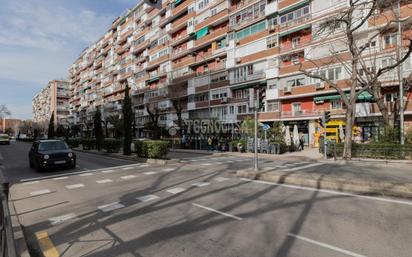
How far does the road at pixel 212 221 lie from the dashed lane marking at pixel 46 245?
2cm

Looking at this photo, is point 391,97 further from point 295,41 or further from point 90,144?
point 90,144

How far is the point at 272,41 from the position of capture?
3500cm

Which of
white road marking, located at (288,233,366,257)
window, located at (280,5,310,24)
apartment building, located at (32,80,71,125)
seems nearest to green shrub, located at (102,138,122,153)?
white road marking, located at (288,233,366,257)

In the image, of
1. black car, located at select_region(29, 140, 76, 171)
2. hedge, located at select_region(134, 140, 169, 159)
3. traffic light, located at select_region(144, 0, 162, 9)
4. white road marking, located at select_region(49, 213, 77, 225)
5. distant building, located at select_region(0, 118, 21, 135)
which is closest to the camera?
white road marking, located at select_region(49, 213, 77, 225)

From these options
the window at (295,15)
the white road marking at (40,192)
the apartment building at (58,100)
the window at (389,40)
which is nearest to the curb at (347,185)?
the white road marking at (40,192)

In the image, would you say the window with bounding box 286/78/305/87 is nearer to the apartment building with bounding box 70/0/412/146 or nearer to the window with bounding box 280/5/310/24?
the apartment building with bounding box 70/0/412/146

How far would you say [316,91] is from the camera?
30719mm

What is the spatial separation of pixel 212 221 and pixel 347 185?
505 centimetres

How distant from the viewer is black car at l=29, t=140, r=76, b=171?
528 inches

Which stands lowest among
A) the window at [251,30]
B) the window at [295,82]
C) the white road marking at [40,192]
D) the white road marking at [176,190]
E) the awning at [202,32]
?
the white road marking at [40,192]

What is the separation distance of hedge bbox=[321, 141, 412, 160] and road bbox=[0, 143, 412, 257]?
39.8 ft

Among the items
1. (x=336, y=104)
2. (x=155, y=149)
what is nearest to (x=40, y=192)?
(x=155, y=149)

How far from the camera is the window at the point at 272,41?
34631mm

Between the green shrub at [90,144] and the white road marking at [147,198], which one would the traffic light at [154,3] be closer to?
the white road marking at [147,198]
